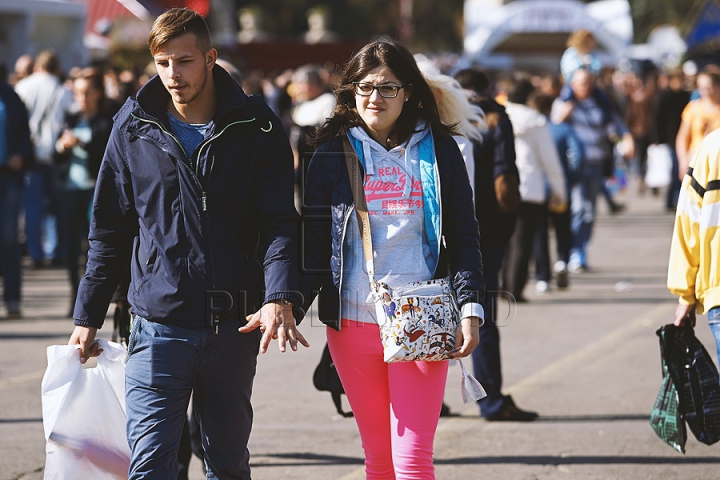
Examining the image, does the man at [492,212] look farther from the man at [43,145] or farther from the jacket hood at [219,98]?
the man at [43,145]

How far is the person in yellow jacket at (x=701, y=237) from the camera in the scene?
167 inches

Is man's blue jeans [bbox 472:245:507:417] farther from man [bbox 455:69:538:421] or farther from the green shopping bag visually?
the green shopping bag

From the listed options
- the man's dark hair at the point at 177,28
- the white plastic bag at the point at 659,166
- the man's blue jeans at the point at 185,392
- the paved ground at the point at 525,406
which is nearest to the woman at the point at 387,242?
the man's blue jeans at the point at 185,392

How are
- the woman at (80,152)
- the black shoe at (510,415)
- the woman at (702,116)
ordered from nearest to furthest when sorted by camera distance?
the black shoe at (510,415) → the woman at (80,152) → the woman at (702,116)

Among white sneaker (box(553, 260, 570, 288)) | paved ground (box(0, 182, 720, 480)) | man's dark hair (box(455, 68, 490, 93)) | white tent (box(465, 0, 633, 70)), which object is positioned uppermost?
white tent (box(465, 0, 633, 70))

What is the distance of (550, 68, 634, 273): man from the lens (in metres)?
11.7

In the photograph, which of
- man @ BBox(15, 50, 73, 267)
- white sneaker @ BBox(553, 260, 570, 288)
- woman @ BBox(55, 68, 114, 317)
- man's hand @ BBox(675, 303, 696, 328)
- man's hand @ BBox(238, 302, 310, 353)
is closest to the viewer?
man's hand @ BBox(238, 302, 310, 353)

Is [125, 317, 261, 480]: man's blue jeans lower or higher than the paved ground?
higher

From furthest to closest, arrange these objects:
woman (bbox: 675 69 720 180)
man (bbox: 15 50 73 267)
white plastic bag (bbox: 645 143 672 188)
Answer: white plastic bag (bbox: 645 143 672 188)
man (bbox: 15 50 73 267)
woman (bbox: 675 69 720 180)

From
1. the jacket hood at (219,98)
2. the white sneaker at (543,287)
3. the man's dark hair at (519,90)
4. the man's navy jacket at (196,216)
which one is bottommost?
the white sneaker at (543,287)

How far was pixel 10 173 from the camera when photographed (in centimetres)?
978

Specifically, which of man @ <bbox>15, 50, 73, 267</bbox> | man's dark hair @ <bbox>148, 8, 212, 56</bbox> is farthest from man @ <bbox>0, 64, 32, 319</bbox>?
man's dark hair @ <bbox>148, 8, 212, 56</bbox>

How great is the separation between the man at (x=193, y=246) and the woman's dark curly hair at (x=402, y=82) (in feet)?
0.85

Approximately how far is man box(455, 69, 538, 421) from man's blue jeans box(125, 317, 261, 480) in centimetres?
240
